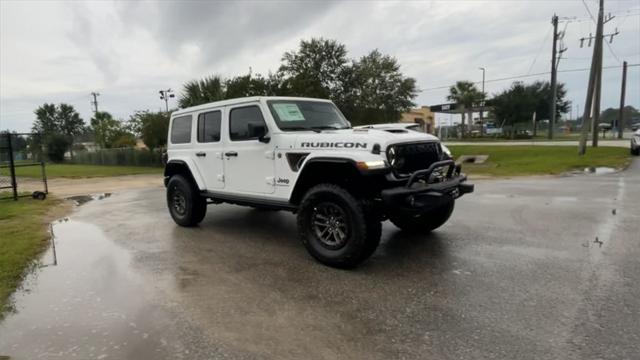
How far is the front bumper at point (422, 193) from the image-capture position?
439cm

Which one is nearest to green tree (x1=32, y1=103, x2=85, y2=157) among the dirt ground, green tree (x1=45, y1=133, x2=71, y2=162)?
green tree (x1=45, y1=133, x2=71, y2=162)

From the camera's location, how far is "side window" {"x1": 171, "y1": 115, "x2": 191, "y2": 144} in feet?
24.0

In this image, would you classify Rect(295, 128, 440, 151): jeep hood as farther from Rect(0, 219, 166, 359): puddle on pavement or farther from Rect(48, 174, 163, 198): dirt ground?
Rect(48, 174, 163, 198): dirt ground

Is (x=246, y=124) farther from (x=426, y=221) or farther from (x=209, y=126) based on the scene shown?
(x=426, y=221)

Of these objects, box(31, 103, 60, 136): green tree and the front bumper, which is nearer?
the front bumper

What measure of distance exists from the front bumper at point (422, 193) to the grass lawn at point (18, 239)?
3.75 meters

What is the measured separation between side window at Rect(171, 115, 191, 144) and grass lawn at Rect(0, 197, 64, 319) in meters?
2.56

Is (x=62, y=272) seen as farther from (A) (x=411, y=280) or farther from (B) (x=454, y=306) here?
(B) (x=454, y=306)

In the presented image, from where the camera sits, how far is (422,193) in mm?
4594

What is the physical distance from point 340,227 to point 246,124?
2.15m

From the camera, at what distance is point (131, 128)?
155ft

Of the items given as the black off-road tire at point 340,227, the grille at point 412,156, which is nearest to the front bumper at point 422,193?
the grille at point 412,156

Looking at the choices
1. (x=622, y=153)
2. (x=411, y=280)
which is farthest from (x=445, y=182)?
(x=622, y=153)

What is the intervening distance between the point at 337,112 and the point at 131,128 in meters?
46.1
